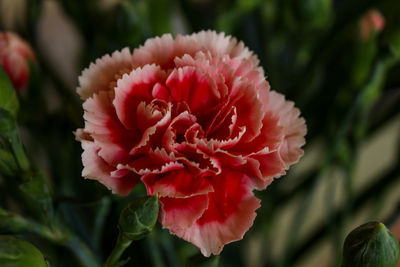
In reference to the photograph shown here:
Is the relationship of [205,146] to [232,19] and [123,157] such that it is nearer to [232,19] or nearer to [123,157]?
[123,157]

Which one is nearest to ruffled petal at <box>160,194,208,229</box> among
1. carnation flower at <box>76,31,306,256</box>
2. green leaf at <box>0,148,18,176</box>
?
carnation flower at <box>76,31,306,256</box>

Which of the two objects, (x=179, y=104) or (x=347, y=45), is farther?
(x=347, y=45)

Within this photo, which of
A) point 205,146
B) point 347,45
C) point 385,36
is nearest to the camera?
point 205,146

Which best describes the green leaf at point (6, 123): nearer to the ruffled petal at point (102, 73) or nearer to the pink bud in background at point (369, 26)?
the ruffled petal at point (102, 73)

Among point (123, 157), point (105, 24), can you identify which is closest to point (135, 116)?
point (123, 157)

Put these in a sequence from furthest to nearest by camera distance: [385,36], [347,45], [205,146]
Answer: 1. [347,45]
2. [385,36]
3. [205,146]

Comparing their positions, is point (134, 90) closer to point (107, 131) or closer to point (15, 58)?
point (107, 131)
